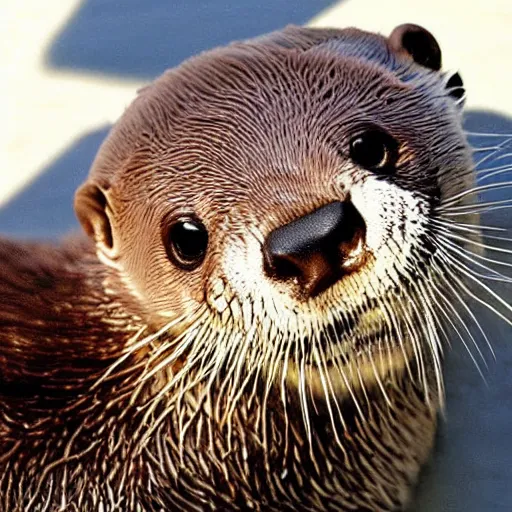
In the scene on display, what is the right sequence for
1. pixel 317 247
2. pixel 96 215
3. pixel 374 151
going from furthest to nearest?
pixel 96 215 → pixel 374 151 → pixel 317 247

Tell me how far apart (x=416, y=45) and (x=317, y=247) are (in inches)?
19.5

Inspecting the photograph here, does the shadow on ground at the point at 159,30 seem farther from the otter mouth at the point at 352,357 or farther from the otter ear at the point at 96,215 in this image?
the otter mouth at the point at 352,357

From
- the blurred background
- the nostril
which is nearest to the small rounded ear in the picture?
the nostril

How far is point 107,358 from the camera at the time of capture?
4.82 feet

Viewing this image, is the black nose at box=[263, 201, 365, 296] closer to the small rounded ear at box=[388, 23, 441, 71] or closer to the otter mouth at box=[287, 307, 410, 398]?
the otter mouth at box=[287, 307, 410, 398]

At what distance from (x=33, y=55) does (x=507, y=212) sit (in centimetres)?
165

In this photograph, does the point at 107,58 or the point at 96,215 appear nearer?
the point at 96,215

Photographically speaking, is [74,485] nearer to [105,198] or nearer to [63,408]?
[63,408]

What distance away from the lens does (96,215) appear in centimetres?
141

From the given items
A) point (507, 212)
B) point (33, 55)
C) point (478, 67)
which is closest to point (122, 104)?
point (33, 55)

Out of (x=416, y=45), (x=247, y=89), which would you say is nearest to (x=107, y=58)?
(x=416, y=45)

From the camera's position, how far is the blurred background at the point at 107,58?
2.56 meters

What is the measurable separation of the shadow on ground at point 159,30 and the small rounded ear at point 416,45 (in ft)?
4.51

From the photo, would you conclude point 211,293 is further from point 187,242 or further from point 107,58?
point 107,58
